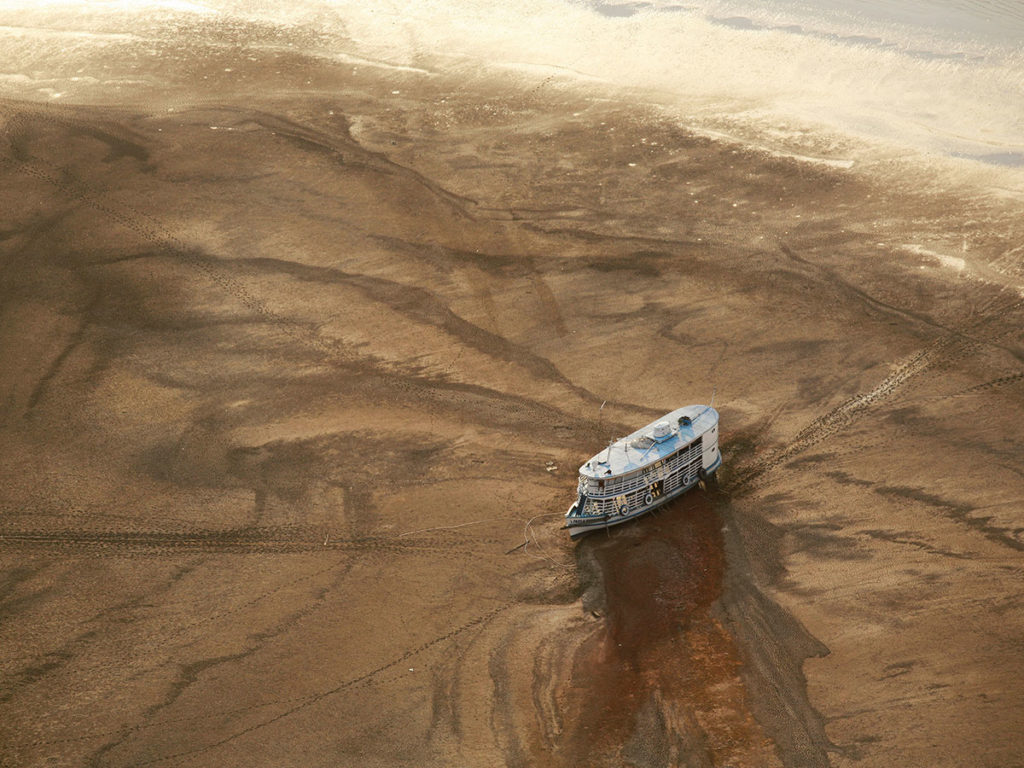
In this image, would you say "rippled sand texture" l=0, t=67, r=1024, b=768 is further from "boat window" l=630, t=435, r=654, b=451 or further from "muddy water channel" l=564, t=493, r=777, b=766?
"boat window" l=630, t=435, r=654, b=451

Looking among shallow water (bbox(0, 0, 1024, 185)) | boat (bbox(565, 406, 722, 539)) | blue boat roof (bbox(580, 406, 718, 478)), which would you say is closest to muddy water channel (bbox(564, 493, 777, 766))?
boat (bbox(565, 406, 722, 539))

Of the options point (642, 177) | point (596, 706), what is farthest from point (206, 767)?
point (642, 177)

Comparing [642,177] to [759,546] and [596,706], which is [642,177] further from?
[596,706]

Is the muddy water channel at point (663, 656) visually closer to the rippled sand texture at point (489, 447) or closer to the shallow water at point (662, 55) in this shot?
the rippled sand texture at point (489, 447)

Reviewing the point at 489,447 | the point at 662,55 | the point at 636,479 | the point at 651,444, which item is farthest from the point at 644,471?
the point at 662,55

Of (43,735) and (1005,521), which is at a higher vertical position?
(1005,521)

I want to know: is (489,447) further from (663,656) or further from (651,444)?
(663,656)

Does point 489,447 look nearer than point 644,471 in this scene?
No
